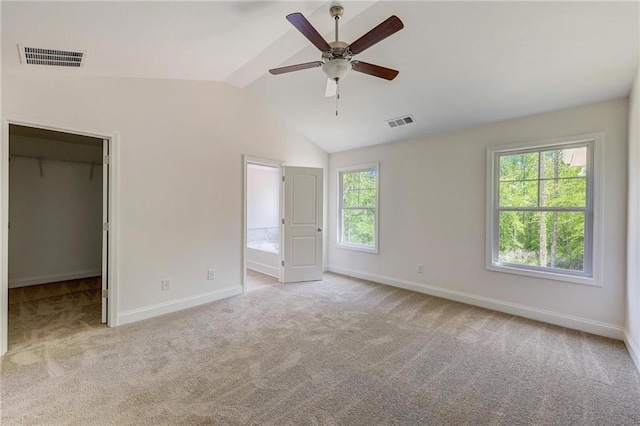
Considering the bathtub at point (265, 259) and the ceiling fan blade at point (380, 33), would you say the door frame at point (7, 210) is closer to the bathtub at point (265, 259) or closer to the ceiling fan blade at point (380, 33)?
the bathtub at point (265, 259)

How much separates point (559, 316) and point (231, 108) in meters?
4.79

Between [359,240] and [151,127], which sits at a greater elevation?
[151,127]

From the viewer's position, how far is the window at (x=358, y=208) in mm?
5152

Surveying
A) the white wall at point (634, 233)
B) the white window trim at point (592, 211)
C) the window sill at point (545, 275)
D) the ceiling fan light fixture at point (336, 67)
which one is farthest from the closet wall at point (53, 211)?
the white wall at point (634, 233)

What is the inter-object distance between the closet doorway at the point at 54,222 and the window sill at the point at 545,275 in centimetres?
493

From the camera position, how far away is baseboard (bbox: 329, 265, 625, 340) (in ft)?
9.87

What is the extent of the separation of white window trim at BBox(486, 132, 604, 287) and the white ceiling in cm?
39

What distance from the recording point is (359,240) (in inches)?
213

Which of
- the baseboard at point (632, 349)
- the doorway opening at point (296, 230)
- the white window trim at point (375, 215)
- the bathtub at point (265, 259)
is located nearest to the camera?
the baseboard at point (632, 349)

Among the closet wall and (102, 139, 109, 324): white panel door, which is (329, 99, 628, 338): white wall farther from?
the closet wall

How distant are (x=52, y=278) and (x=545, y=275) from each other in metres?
7.29

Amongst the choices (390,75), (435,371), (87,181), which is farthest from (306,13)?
(87,181)

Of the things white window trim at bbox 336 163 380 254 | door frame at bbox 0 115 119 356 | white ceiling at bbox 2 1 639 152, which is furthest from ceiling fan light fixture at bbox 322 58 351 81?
white window trim at bbox 336 163 380 254

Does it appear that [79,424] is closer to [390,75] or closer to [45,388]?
[45,388]
